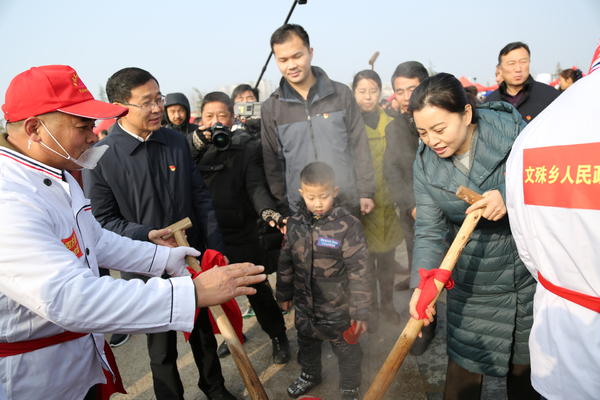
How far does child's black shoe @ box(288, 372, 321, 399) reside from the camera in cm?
305

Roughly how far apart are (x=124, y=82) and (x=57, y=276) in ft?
5.54

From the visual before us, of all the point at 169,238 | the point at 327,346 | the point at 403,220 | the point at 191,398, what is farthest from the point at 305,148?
the point at 191,398

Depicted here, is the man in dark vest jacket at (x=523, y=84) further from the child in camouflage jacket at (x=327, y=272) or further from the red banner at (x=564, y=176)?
the red banner at (x=564, y=176)

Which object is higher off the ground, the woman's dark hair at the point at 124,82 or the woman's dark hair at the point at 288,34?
the woman's dark hair at the point at 288,34

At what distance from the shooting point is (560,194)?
50.4 inches

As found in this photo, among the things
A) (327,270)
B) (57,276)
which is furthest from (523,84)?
(57,276)

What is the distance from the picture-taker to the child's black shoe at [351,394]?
9.37 feet

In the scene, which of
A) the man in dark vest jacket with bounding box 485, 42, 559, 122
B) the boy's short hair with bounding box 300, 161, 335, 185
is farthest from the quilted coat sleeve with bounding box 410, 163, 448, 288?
the man in dark vest jacket with bounding box 485, 42, 559, 122

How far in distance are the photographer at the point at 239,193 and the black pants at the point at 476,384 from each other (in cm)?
163

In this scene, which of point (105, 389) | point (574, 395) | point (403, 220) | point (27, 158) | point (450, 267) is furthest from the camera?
point (403, 220)

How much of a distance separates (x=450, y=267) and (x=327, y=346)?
7.16 feet

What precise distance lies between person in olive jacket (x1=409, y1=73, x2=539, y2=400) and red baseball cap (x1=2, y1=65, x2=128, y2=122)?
175cm

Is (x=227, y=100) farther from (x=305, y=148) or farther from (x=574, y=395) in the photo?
(x=574, y=395)

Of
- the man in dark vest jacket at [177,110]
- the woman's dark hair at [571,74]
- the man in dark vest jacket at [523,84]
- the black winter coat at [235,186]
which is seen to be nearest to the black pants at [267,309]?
the black winter coat at [235,186]
